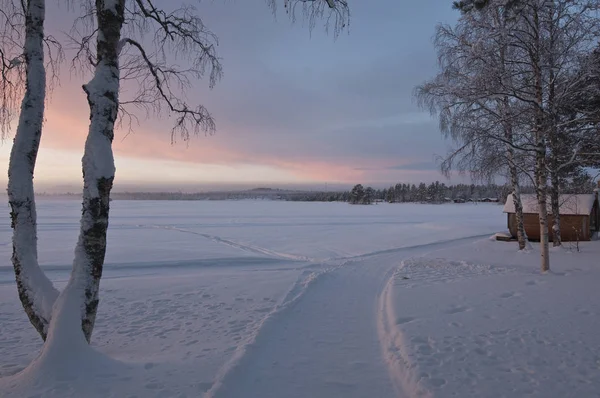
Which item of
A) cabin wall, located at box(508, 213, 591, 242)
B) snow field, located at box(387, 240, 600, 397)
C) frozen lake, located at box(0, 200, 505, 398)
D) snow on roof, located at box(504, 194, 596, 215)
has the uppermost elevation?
snow on roof, located at box(504, 194, 596, 215)

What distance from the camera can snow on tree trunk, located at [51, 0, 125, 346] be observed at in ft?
11.0

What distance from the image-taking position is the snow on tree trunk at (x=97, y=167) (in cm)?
334

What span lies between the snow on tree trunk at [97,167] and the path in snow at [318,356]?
1.66 metres

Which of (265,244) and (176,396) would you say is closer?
(176,396)

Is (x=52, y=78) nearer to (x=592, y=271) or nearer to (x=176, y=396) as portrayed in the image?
(x=176, y=396)

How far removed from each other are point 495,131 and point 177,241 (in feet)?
47.3

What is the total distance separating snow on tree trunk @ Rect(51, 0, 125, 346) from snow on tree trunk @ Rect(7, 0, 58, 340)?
0.41 metres

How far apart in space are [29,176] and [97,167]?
96 centimetres

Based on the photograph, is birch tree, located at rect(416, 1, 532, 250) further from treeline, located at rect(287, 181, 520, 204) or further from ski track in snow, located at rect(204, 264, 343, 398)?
treeline, located at rect(287, 181, 520, 204)

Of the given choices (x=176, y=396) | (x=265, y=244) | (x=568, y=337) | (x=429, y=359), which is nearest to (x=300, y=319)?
(x=429, y=359)

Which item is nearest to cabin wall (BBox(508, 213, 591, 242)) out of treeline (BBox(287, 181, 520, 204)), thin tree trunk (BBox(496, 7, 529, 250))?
thin tree trunk (BBox(496, 7, 529, 250))

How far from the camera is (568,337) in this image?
4.39 meters

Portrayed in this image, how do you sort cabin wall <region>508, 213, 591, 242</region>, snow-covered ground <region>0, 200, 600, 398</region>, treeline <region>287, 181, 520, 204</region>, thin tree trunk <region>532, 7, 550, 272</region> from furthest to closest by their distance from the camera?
treeline <region>287, 181, 520, 204</region>, cabin wall <region>508, 213, 591, 242</region>, thin tree trunk <region>532, 7, 550, 272</region>, snow-covered ground <region>0, 200, 600, 398</region>

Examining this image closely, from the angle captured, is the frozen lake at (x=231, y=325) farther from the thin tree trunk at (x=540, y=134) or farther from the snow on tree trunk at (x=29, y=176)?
the thin tree trunk at (x=540, y=134)
